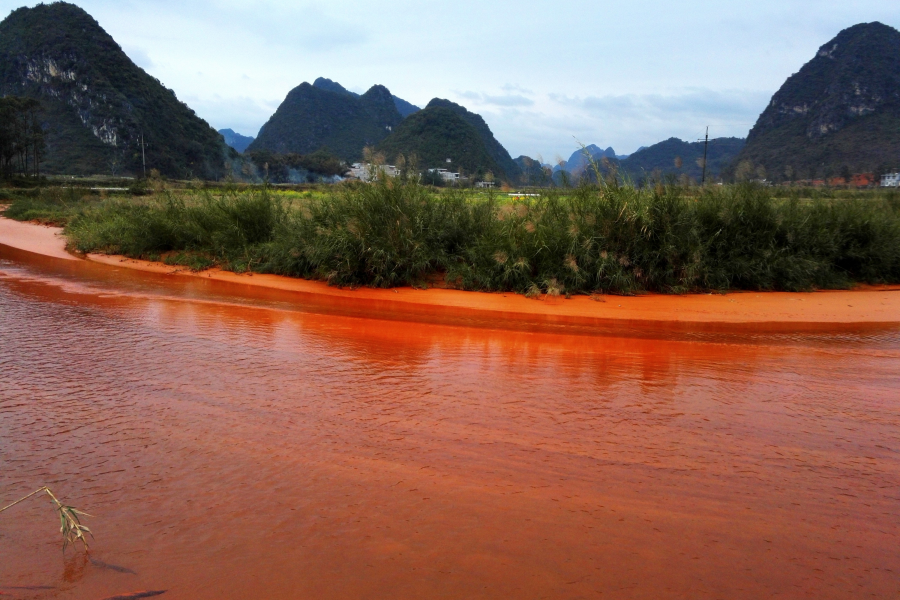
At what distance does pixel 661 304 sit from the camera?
A: 33.4ft

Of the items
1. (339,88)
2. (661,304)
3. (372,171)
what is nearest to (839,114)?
(661,304)

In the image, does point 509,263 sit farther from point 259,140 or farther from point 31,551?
point 259,140

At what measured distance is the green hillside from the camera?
58.1 meters

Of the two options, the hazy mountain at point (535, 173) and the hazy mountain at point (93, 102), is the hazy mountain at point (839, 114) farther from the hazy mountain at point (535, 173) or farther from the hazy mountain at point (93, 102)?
the hazy mountain at point (93, 102)

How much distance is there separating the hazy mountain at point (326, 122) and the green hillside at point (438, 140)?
22080 millimetres

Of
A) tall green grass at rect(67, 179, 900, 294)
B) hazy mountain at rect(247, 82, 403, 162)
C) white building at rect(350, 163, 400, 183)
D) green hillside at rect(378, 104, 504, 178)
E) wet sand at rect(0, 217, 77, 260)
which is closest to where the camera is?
tall green grass at rect(67, 179, 900, 294)

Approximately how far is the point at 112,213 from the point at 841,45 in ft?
284

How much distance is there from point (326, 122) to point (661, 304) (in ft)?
326

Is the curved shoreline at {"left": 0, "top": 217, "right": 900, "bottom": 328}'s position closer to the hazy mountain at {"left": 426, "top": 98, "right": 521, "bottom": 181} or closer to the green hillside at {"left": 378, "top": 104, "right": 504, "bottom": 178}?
the green hillside at {"left": 378, "top": 104, "right": 504, "bottom": 178}

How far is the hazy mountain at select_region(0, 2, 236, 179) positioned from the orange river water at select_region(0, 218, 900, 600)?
64.6m

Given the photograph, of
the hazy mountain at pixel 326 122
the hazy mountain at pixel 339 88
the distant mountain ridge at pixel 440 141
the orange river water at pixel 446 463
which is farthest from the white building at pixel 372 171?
the hazy mountain at pixel 339 88

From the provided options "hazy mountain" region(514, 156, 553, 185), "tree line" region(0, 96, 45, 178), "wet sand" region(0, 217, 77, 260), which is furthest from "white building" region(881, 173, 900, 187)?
"tree line" region(0, 96, 45, 178)

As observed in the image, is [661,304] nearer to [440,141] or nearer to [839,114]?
[440,141]

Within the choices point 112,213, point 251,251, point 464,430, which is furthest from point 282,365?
point 112,213
